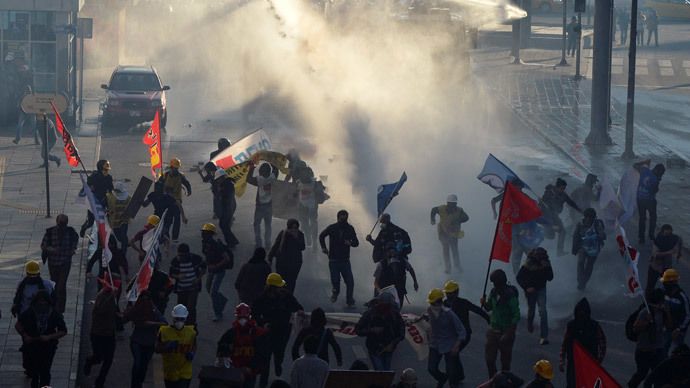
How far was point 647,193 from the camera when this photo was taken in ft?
70.3

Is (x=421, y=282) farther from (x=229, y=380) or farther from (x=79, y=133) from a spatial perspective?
(x=79, y=133)

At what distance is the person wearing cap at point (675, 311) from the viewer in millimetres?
13898

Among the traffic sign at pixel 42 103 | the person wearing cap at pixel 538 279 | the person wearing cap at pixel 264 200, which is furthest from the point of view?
the traffic sign at pixel 42 103

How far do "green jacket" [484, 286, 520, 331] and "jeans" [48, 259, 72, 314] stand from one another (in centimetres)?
509

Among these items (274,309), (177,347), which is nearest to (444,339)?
(274,309)

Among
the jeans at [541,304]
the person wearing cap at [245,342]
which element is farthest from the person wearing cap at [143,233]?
the jeans at [541,304]

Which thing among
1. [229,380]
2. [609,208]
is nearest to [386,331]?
[229,380]

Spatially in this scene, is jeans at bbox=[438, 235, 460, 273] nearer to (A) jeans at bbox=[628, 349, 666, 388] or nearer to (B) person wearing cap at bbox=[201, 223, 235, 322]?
(B) person wearing cap at bbox=[201, 223, 235, 322]

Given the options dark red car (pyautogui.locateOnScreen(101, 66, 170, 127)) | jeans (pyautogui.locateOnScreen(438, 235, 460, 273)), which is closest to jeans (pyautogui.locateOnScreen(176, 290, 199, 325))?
jeans (pyautogui.locateOnScreen(438, 235, 460, 273))

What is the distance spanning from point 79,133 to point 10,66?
7.84 ft

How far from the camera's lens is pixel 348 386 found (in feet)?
36.5

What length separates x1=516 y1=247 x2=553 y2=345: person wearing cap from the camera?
15.8 m

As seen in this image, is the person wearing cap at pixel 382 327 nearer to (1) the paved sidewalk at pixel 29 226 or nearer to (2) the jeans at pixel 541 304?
(2) the jeans at pixel 541 304

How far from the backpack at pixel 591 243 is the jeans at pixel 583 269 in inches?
3.3
